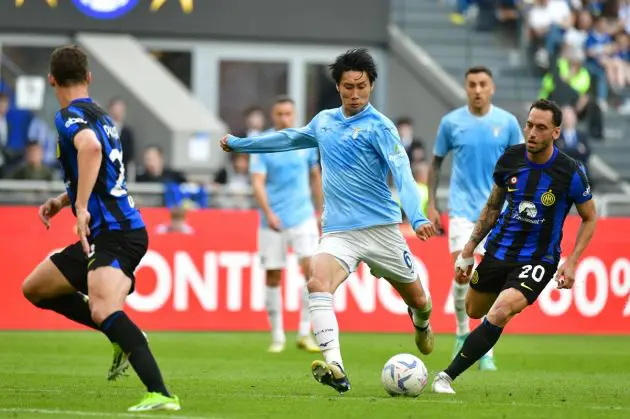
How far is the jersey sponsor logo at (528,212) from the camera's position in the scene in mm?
11234

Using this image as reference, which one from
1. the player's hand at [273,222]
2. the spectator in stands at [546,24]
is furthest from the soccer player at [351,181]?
the spectator in stands at [546,24]

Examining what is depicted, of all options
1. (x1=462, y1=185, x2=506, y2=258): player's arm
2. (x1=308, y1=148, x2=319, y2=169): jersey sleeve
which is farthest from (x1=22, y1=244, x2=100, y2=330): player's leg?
(x1=308, y1=148, x2=319, y2=169): jersey sleeve

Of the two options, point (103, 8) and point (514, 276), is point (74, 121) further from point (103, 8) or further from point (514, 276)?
point (103, 8)

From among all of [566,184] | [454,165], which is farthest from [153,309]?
[566,184]

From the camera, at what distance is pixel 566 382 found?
1268 centimetres

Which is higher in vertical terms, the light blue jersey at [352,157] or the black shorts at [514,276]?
the light blue jersey at [352,157]

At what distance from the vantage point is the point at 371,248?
11195 millimetres

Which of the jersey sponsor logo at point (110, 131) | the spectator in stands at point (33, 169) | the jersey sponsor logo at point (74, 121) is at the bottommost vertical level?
the spectator in stands at point (33, 169)

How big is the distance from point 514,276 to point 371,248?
1.10 metres

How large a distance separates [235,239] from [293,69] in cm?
1090

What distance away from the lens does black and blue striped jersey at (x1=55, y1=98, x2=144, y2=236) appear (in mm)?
9594

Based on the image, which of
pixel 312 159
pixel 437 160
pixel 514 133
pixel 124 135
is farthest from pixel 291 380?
pixel 124 135

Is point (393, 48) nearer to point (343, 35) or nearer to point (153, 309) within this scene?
point (343, 35)

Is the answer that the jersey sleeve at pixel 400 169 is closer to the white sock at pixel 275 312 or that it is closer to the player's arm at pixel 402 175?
the player's arm at pixel 402 175
